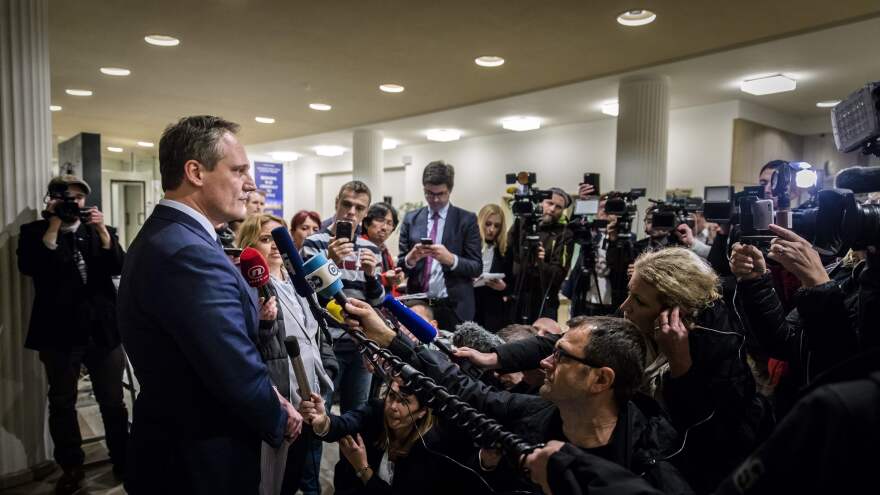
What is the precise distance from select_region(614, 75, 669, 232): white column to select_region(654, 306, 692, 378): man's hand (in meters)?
3.89

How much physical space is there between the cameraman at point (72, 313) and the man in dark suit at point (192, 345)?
1.72 m

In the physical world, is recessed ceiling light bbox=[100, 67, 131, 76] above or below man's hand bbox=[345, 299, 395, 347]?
above

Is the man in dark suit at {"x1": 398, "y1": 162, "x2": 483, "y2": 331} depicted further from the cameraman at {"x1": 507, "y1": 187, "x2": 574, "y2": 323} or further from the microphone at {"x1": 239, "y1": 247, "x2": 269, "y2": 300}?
the microphone at {"x1": 239, "y1": 247, "x2": 269, "y2": 300}

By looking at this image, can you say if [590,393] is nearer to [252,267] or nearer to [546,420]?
[546,420]

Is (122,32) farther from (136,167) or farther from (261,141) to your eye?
(136,167)

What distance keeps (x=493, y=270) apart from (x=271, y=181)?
6037 millimetres

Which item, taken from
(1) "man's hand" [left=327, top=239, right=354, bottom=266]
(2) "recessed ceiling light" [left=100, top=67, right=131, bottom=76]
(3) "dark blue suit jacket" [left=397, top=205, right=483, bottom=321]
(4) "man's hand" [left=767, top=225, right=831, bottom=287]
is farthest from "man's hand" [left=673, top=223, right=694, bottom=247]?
(2) "recessed ceiling light" [left=100, top=67, right=131, bottom=76]

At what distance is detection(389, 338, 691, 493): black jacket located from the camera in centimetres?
131

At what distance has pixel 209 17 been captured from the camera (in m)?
3.60

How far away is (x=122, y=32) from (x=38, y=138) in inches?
58.3

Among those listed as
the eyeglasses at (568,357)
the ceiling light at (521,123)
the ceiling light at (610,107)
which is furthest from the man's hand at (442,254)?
the ceiling light at (521,123)

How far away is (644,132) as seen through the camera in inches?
201

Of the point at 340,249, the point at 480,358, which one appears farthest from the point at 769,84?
the point at 480,358

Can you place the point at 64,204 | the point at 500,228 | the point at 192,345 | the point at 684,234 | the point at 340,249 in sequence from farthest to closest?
the point at 500,228 → the point at 684,234 → the point at 64,204 → the point at 340,249 → the point at 192,345
